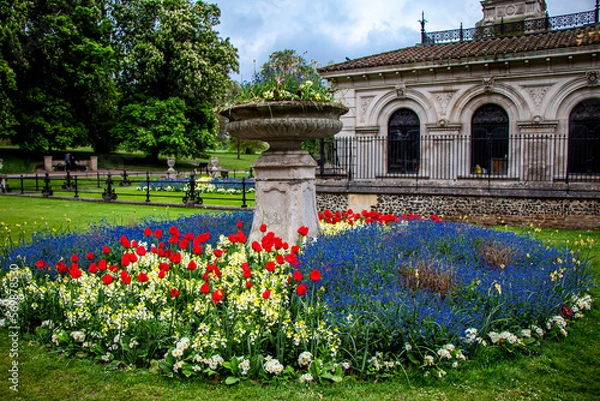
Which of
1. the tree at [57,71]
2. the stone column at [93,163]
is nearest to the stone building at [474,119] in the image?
the tree at [57,71]

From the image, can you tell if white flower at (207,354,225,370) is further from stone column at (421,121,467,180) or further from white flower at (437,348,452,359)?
stone column at (421,121,467,180)

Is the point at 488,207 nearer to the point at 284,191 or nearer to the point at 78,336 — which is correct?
the point at 284,191

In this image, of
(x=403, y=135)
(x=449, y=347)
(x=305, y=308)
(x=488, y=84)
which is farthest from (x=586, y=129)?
(x=305, y=308)

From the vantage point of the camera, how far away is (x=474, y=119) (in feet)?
61.7

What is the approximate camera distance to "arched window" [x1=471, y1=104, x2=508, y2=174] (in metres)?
18.3

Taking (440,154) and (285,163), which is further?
(440,154)

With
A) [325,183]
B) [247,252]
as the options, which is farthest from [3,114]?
[247,252]

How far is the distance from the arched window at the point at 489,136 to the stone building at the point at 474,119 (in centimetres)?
4

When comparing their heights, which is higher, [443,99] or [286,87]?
[443,99]

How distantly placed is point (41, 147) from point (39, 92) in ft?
12.7

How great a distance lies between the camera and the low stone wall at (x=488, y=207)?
479 inches

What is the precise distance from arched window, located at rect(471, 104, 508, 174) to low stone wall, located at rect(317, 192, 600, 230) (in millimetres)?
5231

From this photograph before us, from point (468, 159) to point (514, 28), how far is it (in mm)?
7859

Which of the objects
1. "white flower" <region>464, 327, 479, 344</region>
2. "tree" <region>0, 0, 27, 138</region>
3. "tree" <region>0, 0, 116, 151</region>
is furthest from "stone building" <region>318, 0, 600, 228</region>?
"tree" <region>0, 0, 116, 151</region>
